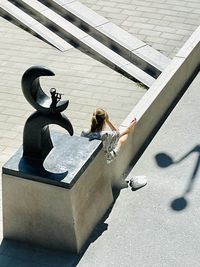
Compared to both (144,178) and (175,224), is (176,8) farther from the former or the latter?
(175,224)

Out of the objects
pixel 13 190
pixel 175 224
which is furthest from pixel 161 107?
pixel 13 190

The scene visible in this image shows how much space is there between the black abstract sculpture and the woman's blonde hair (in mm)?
718

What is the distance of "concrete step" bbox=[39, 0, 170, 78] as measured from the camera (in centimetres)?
1413

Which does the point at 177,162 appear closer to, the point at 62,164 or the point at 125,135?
the point at 125,135

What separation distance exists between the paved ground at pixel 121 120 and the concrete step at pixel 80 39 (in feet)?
0.59

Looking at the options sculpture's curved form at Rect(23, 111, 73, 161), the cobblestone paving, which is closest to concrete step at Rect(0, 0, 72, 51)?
the cobblestone paving

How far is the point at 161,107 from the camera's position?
12711 millimetres

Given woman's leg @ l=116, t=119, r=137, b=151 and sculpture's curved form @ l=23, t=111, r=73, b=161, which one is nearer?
sculpture's curved form @ l=23, t=111, r=73, b=161

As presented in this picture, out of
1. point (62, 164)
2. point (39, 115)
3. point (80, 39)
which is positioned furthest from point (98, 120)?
point (80, 39)

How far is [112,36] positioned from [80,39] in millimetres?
691

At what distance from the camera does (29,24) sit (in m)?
15.6

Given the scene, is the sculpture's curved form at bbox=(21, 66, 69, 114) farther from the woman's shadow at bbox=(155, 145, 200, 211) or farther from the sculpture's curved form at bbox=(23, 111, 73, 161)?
the woman's shadow at bbox=(155, 145, 200, 211)

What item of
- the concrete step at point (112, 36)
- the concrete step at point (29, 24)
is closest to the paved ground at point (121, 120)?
the concrete step at point (29, 24)

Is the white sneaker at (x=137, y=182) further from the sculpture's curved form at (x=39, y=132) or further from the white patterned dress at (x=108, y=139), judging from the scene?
the sculpture's curved form at (x=39, y=132)
